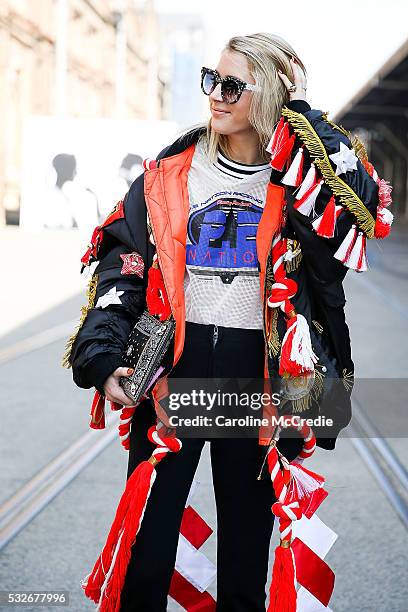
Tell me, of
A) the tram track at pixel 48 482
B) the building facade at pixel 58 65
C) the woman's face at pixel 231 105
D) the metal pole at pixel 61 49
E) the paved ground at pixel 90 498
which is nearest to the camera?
Result: the woman's face at pixel 231 105

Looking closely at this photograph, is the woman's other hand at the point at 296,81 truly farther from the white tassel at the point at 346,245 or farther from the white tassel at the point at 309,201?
the white tassel at the point at 346,245

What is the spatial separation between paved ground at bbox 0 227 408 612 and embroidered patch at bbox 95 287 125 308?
0.73 meters

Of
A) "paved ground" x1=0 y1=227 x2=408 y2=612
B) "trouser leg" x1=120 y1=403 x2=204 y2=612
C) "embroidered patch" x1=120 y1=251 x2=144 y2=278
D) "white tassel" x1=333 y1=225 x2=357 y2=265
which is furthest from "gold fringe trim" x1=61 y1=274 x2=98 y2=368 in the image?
"paved ground" x1=0 y1=227 x2=408 y2=612

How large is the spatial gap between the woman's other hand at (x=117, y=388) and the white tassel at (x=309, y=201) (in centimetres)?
60

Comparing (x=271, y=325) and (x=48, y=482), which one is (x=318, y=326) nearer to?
(x=271, y=325)

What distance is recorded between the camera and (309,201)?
85.4 inches

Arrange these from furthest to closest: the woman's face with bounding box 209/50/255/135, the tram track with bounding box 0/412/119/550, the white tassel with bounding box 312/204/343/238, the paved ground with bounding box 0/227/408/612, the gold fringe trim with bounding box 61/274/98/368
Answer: the tram track with bounding box 0/412/119/550 → the paved ground with bounding box 0/227/408/612 → the gold fringe trim with bounding box 61/274/98/368 → the woman's face with bounding box 209/50/255/135 → the white tassel with bounding box 312/204/343/238

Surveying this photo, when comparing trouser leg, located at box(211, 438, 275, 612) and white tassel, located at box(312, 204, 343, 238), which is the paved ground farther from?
trouser leg, located at box(211, 438, 275, 612)

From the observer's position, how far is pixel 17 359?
7387 millimetres

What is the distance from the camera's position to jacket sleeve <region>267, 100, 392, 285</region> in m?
2.17

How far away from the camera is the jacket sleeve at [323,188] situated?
7.13ft

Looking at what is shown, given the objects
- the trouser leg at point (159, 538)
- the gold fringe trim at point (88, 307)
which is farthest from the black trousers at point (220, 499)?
the gold fringe trim at point (88, 307)

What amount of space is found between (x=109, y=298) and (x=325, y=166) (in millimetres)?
663

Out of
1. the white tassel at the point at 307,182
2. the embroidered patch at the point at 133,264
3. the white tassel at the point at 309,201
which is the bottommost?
the embroidered patch at the point at 133,264
